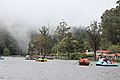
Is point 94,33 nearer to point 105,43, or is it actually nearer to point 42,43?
point 105,43

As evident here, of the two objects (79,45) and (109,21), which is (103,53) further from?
(109,21)

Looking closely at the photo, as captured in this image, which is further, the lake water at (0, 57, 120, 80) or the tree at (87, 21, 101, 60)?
the tree at (87, 21, 101, 60)

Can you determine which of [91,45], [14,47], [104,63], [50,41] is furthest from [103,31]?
[14,47]

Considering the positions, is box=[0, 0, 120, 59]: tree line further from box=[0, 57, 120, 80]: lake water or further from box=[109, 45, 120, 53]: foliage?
box=[0, 57, 120, 80]: lake water

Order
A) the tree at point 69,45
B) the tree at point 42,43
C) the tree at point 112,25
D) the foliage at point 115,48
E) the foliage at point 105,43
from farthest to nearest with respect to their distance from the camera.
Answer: the tree at point 42,43, the tree at point 69,45, the foliage at point 105,43, the foliage at point 115,48, the tree at point 112,25

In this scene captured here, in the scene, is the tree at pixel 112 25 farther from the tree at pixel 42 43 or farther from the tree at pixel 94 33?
the tree at pixel 42 43

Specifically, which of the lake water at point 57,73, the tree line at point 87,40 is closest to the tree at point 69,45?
the tree line at point 87,40

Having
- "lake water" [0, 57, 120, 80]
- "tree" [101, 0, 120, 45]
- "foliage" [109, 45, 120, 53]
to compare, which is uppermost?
"tree" [101, 0, 120, 45]

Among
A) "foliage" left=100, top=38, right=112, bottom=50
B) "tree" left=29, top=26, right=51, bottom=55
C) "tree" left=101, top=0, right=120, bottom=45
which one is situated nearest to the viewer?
"tree" left=101, top=0, right=120, bottom=45

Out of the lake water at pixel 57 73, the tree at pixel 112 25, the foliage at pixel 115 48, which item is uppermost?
the tree at pixel 112 25

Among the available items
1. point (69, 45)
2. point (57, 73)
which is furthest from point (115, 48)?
point (57, 73)

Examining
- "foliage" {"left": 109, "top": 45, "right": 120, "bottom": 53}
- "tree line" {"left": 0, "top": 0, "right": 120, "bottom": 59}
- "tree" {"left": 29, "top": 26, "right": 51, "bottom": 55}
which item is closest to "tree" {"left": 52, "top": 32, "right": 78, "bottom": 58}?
"tree line" {"left": 0, "top": 0, "right": 120, "bottom": 59}

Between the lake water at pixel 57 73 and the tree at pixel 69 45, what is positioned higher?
the tree at pixel 69 45

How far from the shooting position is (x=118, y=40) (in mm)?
127375
